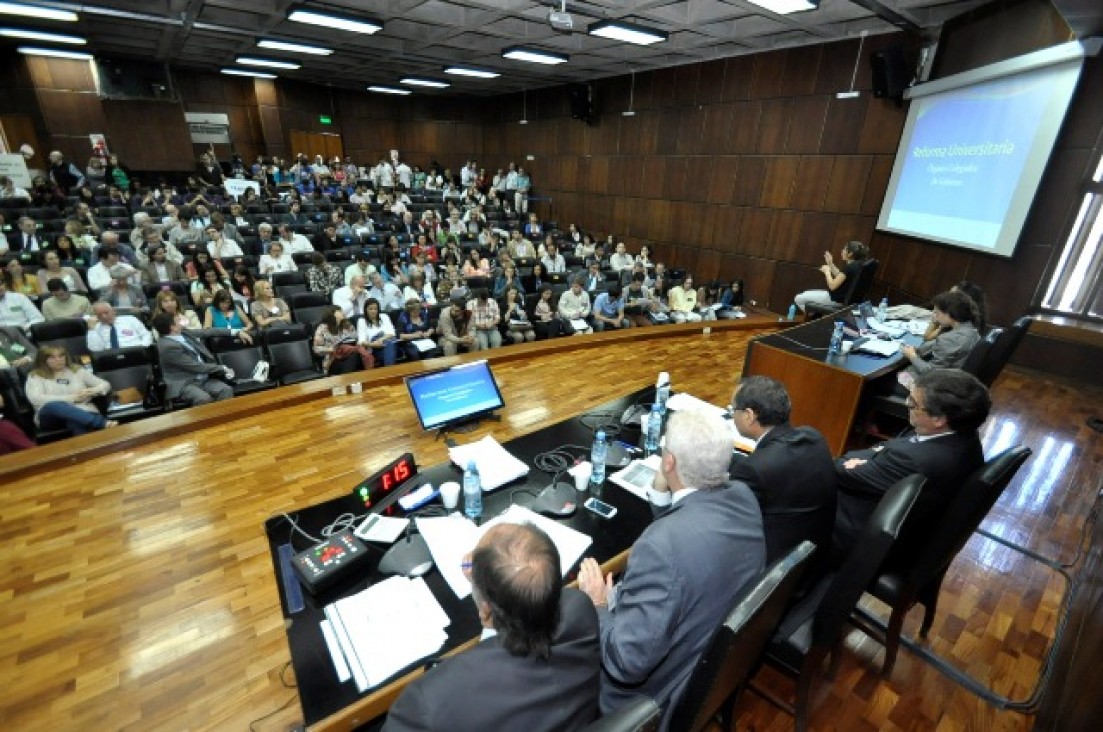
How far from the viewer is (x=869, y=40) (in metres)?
6.97

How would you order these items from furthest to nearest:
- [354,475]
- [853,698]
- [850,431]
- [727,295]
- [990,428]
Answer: [727,295], [990,428], [850,431], [354,475], [853,698]

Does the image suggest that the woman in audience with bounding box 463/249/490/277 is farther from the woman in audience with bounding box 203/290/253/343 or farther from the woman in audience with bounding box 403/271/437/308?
the woman in audience with bounding box 203/290/253/343

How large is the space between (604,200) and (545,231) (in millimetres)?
1639

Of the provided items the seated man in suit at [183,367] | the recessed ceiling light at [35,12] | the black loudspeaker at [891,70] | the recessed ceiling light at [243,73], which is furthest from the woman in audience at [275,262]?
the recessed ceiling light at [243,73]

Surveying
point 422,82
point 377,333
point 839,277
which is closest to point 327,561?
point 377,333

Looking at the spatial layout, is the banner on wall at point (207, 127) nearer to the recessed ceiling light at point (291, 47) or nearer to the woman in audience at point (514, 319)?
the recessed ceiling light at point (291, 47)

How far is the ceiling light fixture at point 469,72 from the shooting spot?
34.1 feet

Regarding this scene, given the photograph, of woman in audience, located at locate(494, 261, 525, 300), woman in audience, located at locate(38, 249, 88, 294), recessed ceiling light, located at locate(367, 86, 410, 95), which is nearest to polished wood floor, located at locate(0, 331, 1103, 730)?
woman in audience, located at locate(494, 261, 525, 300)

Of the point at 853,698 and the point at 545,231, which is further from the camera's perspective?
the point at 545,231

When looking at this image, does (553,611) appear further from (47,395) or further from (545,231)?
(545,231)

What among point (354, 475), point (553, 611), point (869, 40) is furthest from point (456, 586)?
point (869, 40)

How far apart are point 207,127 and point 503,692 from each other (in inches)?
636

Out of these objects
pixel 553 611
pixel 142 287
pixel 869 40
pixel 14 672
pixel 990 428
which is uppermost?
pixel 869 40

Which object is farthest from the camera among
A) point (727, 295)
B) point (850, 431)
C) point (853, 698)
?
point (727, 295)
